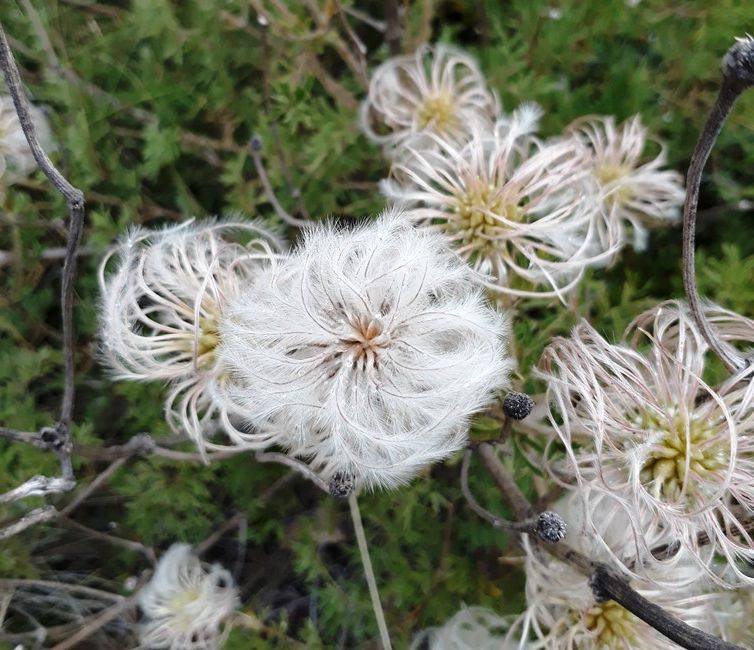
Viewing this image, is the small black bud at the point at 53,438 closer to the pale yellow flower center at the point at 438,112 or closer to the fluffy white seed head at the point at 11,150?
the fluffy white seed head at the point at 11,150

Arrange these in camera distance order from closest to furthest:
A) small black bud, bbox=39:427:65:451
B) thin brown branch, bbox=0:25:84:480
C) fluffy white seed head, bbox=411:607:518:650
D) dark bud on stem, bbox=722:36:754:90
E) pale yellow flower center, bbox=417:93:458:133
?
→ dark bud on stem, bbox=722:36:754:90 → thin brown branch, bbox=0:25:84:480 → small black bud, bbox=39:427:65:451 → fluffy white seed head, bbox=411:607:518:650 → pale yellow flower center, bbox=417:93:458:133

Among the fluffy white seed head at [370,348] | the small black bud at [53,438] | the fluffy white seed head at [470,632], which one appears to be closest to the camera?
the fluffy white seed head at [370,348]

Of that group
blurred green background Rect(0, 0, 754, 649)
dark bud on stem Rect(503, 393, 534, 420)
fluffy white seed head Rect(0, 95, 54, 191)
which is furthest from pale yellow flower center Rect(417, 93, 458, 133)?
fluffy white seed head Rect(0, 95, 54, 191)

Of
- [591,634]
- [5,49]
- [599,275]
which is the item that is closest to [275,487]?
[591,634]

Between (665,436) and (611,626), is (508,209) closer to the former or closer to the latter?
(665,436)

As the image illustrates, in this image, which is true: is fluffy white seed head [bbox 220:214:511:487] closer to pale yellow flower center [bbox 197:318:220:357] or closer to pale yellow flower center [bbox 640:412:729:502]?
pale yellow flower center [bbox 197:318:220:357]

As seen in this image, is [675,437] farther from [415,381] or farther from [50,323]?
[50,323]

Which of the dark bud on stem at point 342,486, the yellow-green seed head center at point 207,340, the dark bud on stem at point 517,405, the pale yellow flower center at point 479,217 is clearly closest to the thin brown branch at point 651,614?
the dark bud on stem at point 517,405
